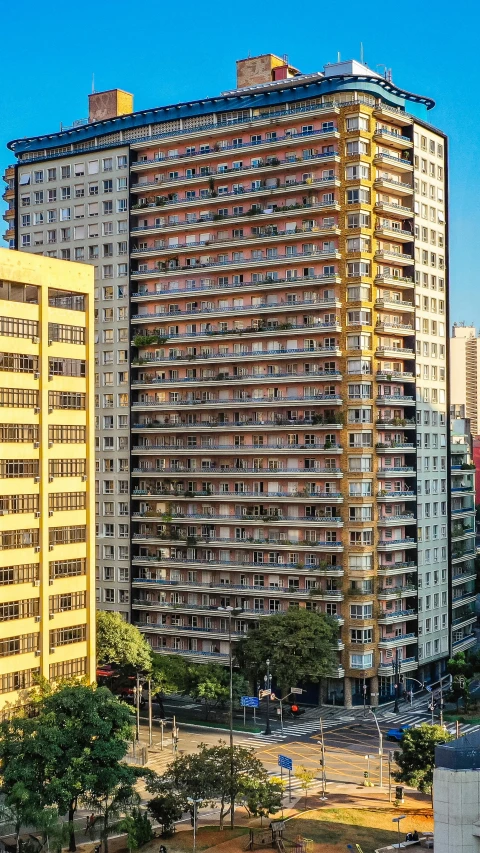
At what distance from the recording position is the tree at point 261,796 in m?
68.4

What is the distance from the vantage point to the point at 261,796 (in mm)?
68250

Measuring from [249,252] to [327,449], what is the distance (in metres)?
23.4

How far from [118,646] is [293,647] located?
16.3 m

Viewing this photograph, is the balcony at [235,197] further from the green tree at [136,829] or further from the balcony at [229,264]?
the green tree at [136,829]

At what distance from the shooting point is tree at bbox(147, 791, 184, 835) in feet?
223

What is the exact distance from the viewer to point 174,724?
94.8m

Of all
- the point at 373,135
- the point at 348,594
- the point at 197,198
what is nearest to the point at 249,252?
the point at 197,198

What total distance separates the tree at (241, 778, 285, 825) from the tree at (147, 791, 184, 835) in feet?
13.7

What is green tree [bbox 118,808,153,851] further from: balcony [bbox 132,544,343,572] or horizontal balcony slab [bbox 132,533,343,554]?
horizontal balcony slab [bbox 132,533,343,554]

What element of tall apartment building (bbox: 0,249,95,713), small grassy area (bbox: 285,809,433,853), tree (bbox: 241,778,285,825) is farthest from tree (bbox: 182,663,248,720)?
tree (bbox: 241,778,285,825)

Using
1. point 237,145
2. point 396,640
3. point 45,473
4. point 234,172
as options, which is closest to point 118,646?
point 396,640

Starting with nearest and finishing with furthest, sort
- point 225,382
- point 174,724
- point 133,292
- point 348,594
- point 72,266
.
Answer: point 72,266
point 174,724
point 348,594
point 225,382
point 133,292

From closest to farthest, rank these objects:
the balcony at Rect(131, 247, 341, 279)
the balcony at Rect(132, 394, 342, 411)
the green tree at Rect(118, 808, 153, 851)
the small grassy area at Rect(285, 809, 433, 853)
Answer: the green tree at Rect(118, 808, 153, 851) → the small grassy area at Rect(285, 809, 433, 853) → the balcony at Rect(132, 394, 342, 411) → the balcony at Rect(131, 247, 341, 279)

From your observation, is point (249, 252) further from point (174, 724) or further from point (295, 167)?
point (174, 724)
